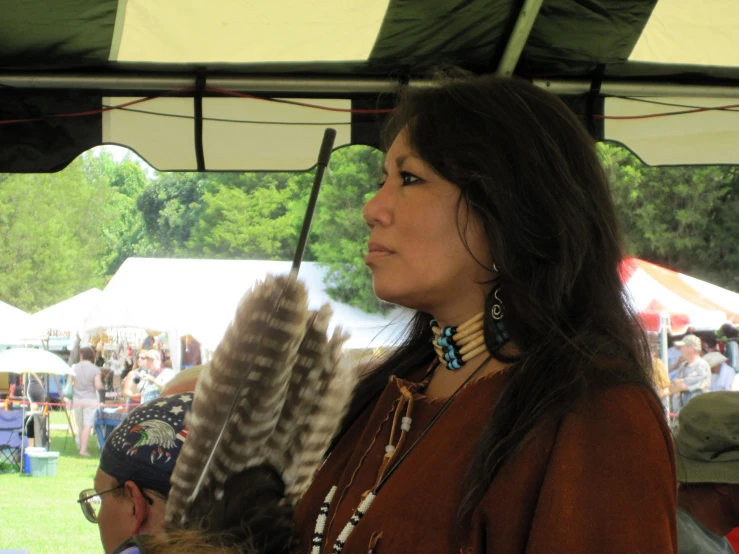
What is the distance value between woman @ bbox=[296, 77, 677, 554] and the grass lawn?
21.5 ft

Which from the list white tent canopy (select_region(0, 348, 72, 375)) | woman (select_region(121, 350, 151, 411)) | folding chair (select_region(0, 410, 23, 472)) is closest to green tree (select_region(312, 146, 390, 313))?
woman (select_region(121, 350, 151, 411))

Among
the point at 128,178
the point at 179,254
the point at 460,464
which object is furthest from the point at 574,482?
the point at 128,178

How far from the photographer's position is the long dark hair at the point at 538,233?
3.14 ft

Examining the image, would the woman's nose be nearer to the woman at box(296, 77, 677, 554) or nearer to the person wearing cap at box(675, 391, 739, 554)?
the woman at box(296, 77, 677, 554)

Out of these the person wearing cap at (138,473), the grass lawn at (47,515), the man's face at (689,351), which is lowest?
the grass lawn at (47,515)

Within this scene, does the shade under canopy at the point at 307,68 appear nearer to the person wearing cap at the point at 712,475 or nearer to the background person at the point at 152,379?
the person wearing cap at the point at 712,475

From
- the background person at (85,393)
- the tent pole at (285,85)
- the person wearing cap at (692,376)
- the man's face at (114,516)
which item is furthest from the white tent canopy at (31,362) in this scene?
the man's face at (114,516)

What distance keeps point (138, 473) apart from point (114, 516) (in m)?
0.09

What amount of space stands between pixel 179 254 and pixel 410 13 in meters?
28.0

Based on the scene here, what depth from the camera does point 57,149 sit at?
2.99m

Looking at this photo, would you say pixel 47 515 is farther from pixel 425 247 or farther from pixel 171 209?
pixel 171 209

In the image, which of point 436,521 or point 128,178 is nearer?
point 436,521

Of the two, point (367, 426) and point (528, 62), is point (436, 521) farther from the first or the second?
point (528, 62)

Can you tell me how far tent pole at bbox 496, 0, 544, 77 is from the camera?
2.66m
